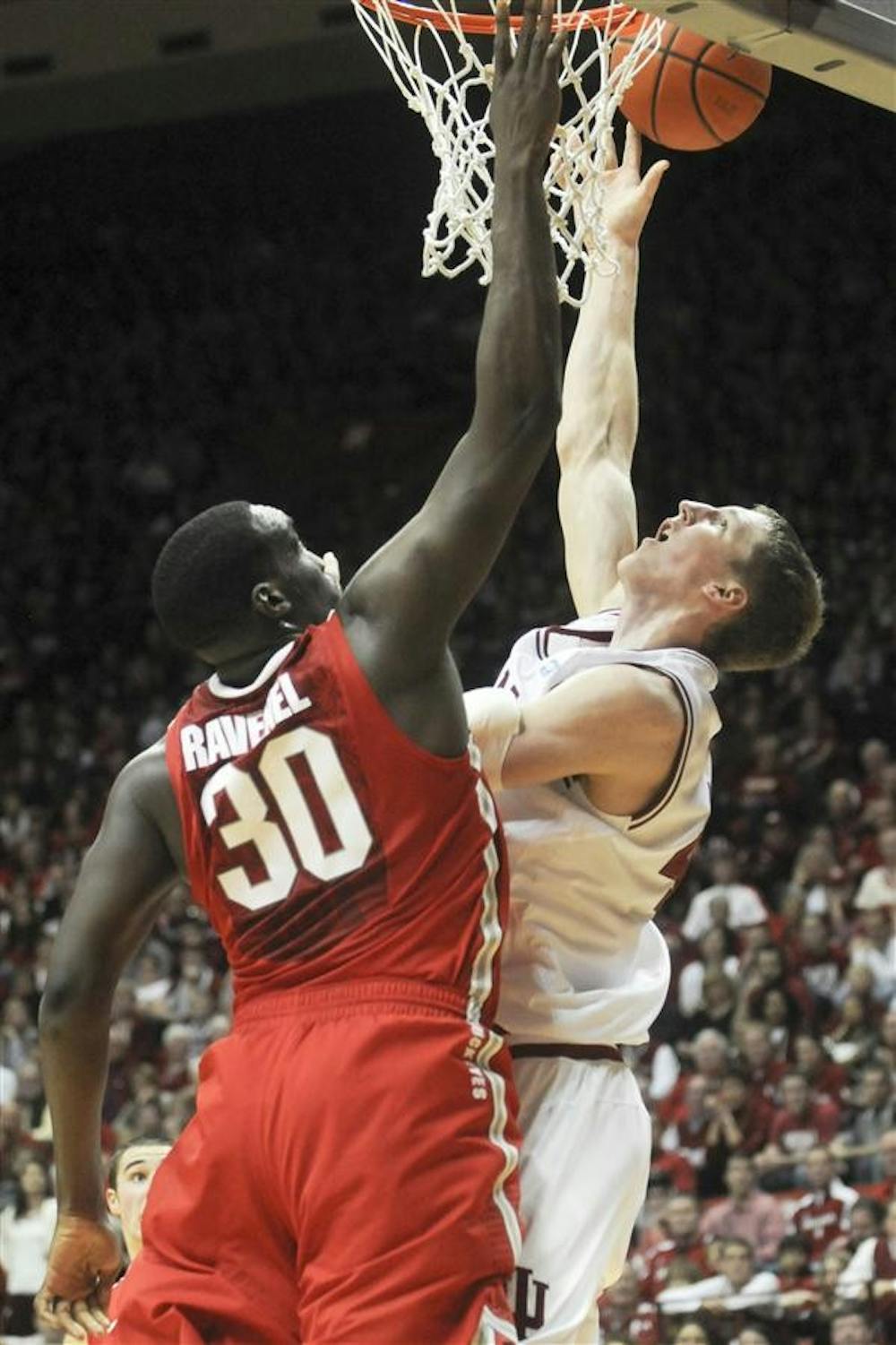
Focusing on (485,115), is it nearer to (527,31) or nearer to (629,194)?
(527,31)

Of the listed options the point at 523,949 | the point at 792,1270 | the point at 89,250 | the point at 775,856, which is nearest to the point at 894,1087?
the point at 792,1270

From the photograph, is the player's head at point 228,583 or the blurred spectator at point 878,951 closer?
the player's head at point 228,583

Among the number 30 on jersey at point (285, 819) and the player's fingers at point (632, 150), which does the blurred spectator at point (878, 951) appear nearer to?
the player's fingers at point (632, 150)

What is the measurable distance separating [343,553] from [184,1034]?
628 centimetres

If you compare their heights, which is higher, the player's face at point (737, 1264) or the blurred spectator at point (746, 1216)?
the player's face at point (737, 1264)

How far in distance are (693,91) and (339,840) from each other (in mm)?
1892

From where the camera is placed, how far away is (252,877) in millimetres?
2998

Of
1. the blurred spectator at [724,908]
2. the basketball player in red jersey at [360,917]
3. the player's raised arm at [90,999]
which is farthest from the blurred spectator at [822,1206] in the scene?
the basketball player in red jersey at [360,917]

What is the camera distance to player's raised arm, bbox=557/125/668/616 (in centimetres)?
416

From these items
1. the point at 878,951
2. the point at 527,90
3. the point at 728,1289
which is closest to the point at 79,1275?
the point at 527,90

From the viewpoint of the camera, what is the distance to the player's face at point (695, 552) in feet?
12.0

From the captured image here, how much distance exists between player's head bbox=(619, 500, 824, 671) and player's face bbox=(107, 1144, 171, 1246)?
73.7 inches

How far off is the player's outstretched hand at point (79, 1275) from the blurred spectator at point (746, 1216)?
5.15 m

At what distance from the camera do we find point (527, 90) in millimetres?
3096
